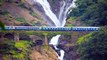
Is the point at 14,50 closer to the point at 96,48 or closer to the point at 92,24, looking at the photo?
the point at 96,48

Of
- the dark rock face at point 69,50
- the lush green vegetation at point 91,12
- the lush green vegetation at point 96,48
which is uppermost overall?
the lush green vegetation at point 91,12

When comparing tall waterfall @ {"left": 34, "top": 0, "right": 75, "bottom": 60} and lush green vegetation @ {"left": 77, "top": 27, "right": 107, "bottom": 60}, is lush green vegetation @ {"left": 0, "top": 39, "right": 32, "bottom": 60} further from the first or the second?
tall waterfall @ {"left": 34, "top": 0, "right": 75, "bottom": 60}

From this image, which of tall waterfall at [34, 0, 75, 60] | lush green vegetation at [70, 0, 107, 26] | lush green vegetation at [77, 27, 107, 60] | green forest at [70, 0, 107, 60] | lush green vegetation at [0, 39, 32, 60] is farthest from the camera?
tall waterfall at [34, 0, 75, 60]

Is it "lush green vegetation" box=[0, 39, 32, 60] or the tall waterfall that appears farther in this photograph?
the tall waterfall

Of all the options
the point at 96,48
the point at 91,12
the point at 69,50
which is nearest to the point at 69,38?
the point at 69,50

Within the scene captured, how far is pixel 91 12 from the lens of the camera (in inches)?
1820

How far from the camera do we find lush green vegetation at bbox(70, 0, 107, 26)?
43500mm

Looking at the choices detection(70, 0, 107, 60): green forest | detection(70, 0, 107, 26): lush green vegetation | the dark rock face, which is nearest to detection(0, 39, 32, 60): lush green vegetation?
the dark rock face

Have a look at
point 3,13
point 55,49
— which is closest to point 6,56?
point 55,49

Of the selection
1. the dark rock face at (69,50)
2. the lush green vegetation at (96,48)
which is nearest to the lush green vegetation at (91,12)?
the dark rock face at (69,50)

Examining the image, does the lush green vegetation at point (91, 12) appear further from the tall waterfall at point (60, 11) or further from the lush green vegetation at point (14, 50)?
the lush green vegetation at point (14, 50)

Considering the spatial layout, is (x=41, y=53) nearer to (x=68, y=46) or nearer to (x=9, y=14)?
(x=68, y=46)

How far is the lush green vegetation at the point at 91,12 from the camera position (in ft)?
143

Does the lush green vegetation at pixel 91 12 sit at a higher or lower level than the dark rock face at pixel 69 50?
higher
